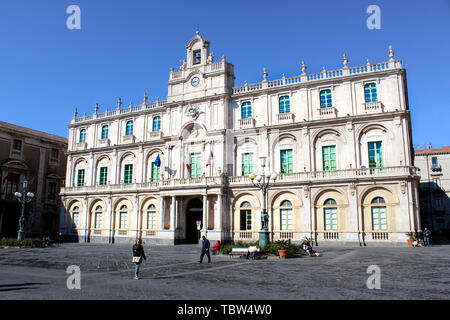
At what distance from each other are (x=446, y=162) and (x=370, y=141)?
32853 mm

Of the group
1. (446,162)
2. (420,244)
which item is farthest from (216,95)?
(446,162)

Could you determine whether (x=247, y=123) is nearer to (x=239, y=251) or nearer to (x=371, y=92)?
(x=371, y=92)

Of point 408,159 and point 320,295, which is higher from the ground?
point 408,159

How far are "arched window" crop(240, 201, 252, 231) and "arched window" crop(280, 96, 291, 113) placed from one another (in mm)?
9367

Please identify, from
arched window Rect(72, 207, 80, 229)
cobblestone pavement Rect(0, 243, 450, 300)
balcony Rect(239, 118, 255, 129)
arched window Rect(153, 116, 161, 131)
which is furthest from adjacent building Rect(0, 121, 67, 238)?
cobblestone pavement Rect(0, 243, 450, 300)

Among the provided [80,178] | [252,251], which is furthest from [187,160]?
[252,251]

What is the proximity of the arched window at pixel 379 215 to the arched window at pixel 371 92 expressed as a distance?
8514mm

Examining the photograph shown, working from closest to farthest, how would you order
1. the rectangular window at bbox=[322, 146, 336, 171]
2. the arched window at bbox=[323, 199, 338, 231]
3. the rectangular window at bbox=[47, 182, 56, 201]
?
1. the arched window at bbox=[323, 199, 338, 231]
2. the rectangular window at bbox=[322, 146, 336, 171]
3. the rectangular window at bbox=[47, 182, 56, 201]

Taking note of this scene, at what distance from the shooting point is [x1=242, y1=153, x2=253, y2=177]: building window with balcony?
35188 millimetres

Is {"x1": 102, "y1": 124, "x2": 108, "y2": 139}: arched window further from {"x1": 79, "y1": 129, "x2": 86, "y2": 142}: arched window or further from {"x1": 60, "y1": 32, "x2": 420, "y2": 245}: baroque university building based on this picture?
{"x1": 79, "y1": 129, "x2": 86, "y2": 142}: arched window

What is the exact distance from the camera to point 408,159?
29.1 meters

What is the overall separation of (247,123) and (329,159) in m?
8.54

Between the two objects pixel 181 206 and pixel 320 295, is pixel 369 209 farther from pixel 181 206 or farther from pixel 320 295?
pixel 320 295
